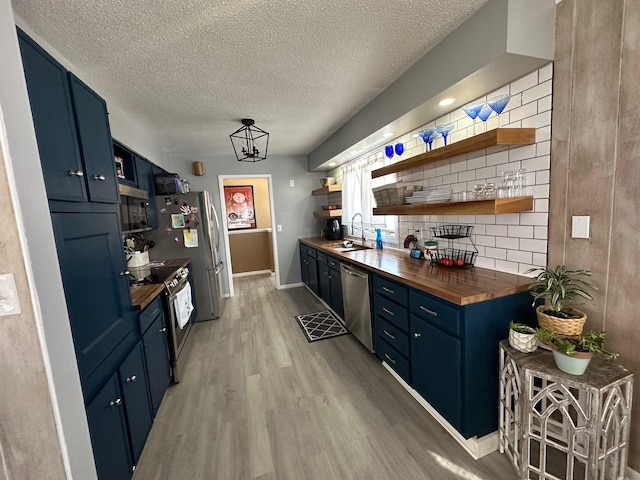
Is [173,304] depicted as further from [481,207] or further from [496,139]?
[496,139]

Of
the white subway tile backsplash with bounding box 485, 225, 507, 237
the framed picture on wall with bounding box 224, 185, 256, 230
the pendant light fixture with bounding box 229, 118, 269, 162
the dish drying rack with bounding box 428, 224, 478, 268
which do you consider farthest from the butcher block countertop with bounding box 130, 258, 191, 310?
the framed picture on wall with bounding box 224, 185, 256, 230

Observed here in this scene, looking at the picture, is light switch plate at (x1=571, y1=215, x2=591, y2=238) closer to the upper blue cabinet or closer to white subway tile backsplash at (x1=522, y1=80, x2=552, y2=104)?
white subway tile backsplash at (x1=522, y1=80, x2=552, y2=104)

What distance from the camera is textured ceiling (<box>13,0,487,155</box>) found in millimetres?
1361

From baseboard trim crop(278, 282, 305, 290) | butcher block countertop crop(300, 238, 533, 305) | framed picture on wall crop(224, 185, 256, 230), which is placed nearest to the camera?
butcher block countertop crop(300, 238, 533, 305)

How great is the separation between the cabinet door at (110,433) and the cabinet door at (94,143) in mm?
922

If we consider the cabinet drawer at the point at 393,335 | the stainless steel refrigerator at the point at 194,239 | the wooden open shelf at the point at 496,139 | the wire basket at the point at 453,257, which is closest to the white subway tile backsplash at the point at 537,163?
the wooden open shelf at the point at 496,139

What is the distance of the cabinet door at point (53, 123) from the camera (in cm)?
98

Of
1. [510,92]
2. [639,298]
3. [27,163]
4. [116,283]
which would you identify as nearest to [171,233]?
[116,283]

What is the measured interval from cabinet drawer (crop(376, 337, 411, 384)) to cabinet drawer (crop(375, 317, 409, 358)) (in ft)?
0.16

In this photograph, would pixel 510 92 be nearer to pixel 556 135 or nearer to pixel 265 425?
pixel 556 135

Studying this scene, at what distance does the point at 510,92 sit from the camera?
1.72 m

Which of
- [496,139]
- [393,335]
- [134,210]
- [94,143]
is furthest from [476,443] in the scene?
[134,210]

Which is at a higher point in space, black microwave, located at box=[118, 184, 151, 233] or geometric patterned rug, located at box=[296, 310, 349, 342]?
black microwave, located at box=[118, 184, 151, 233]

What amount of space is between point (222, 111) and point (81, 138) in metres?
1.63
